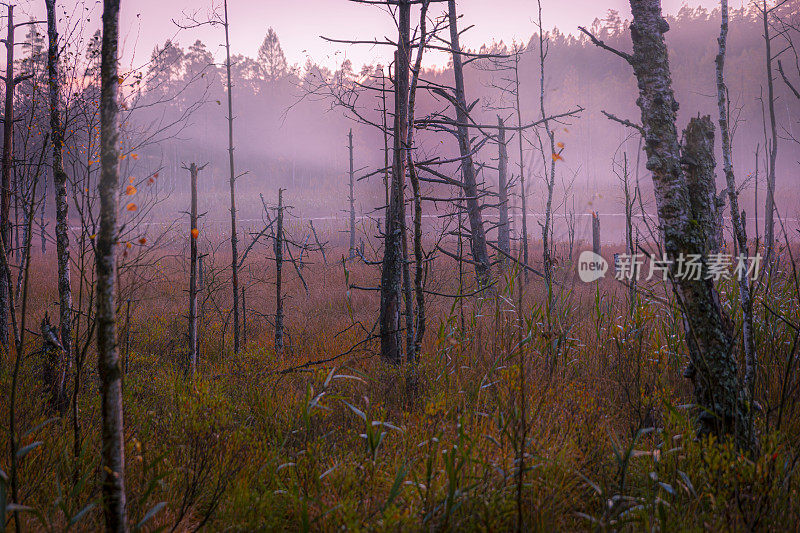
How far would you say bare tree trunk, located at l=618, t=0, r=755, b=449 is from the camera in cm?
292

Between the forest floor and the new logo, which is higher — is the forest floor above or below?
below

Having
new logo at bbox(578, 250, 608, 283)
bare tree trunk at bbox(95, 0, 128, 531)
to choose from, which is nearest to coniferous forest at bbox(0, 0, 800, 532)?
bare tree trunk at bbox(95, 0, 128, 531)

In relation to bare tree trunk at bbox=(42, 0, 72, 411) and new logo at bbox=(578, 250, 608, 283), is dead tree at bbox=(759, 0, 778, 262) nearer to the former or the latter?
bare tree trunk at bbox=(42, 0, 72, 411)

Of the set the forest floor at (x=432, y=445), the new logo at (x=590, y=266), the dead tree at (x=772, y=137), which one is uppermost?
the dead tree at (x=772, y=137)

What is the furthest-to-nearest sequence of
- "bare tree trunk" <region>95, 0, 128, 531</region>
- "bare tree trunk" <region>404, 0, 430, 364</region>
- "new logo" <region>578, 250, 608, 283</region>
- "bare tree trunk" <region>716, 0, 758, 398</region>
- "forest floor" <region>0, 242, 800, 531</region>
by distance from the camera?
"new logo" <region>578, 250, 608, 283</region> < "bare tree trunk" <region>404, 0, 430, 364</region> < "bare tree trunk" <region>716, 0, 758, 398</region> < "forest floor" <region>0, 242, 800, 531</region> < "bare tree trunk" <region>95, 0, 128, 531</region>

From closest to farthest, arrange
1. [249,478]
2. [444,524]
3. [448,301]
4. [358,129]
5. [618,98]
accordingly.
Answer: [444,524] → [249,478] → [448,301] → [618,98] → [358,129]

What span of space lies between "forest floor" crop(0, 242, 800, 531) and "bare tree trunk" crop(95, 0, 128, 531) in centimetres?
17

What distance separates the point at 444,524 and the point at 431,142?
54342 millimetres

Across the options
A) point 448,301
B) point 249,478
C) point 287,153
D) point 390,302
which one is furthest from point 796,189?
point 287,153

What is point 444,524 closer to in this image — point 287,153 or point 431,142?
point 431,142

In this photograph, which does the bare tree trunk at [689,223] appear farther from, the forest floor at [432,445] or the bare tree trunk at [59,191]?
the bare tree trunk at [59,191]

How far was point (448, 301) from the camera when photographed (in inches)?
349

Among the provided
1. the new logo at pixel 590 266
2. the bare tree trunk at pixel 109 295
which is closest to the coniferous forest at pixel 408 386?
the bare tree trunk at pixel 109 295

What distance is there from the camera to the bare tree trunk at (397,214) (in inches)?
165
